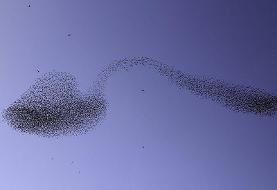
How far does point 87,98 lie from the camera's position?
84.5 inches

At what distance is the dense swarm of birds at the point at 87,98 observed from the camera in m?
2.12

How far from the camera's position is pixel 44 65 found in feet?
7.03

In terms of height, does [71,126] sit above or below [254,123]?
below

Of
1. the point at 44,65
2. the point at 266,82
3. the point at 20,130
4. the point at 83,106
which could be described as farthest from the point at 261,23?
the point at 20,130

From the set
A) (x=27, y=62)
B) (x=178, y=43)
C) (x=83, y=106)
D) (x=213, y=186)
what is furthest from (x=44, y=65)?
(x=213, y=186)

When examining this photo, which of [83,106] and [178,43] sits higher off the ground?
[178,43]

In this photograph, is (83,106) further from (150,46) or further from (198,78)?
(198,78)

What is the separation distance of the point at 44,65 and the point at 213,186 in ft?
3.59

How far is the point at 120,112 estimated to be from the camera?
2.12 m

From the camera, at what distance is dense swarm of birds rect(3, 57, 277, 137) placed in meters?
2.12

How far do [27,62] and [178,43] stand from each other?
32.5 inches

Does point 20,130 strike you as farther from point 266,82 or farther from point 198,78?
point 266,82

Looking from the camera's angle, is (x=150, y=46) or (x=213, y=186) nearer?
(x=213, y=186)

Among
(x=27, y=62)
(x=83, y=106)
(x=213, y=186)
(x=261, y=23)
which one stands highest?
(x=261, y=23)
